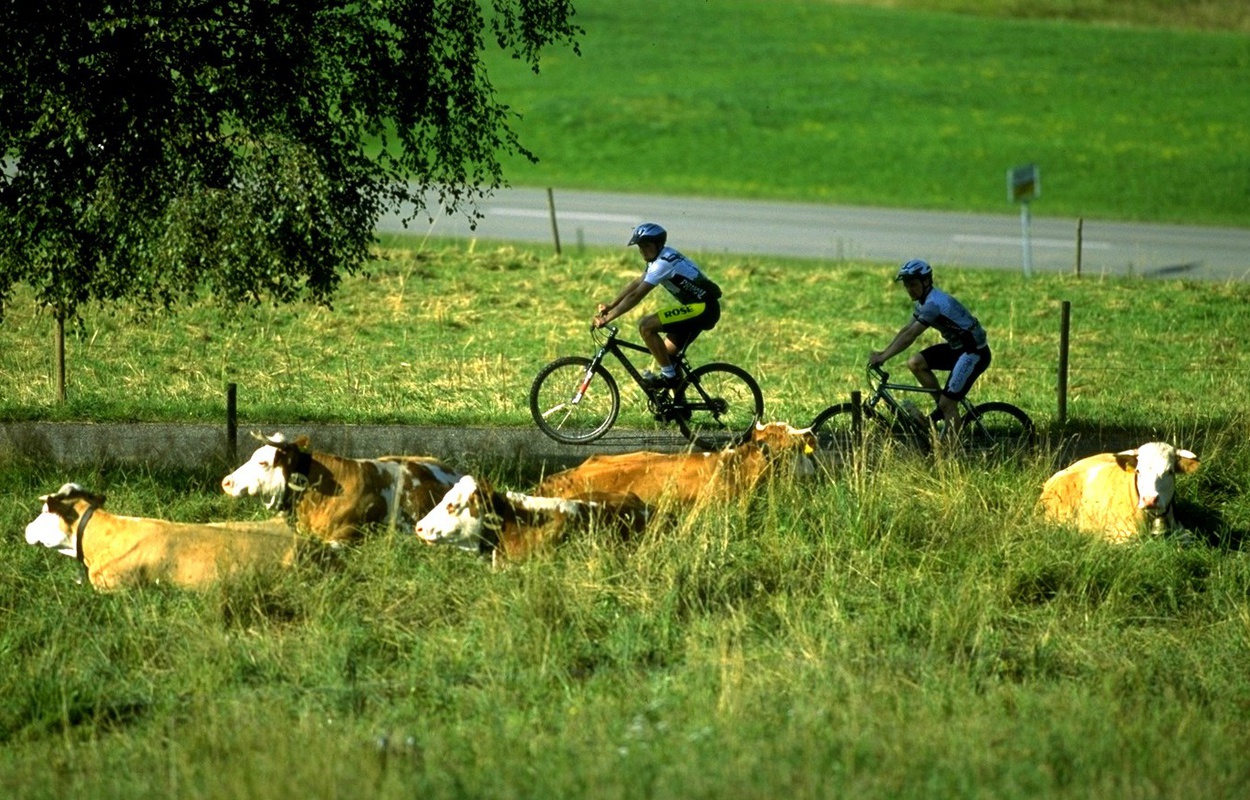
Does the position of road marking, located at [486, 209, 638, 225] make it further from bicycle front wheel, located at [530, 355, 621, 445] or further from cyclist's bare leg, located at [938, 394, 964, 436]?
cyclist's bare leg, located at [938, 394, 964, 436]

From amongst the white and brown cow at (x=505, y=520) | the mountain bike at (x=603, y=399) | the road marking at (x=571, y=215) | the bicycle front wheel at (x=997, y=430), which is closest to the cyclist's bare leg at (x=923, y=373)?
the bicycle front wheel at (x=997, y=430)

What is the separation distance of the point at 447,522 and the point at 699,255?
1713 cm

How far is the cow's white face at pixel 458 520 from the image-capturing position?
10344mm

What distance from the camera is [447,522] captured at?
10.4 m

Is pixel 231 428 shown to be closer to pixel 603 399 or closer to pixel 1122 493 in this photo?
pixel 603 399

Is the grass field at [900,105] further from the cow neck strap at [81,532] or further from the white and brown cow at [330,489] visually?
the cow neck strap at [81,532]

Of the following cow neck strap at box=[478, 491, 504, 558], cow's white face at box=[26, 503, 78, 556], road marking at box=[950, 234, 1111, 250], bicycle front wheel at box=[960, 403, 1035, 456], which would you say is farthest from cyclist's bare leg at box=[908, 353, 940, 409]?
road marking at box=[950, 234, 1111, 250]

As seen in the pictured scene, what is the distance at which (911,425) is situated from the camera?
44.5 ft

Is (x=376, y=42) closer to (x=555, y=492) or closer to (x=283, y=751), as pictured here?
(x=555, y=492)

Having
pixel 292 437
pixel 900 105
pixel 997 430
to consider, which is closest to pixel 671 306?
pixel 997 430

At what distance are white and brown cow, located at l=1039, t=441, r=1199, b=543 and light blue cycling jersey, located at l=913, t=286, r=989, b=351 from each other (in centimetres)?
182

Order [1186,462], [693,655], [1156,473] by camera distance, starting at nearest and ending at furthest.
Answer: [693,655] → [1156,473] → [1186,462]

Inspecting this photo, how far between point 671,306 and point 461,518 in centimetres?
466

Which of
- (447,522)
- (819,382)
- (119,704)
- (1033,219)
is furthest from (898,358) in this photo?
(1033,219)
